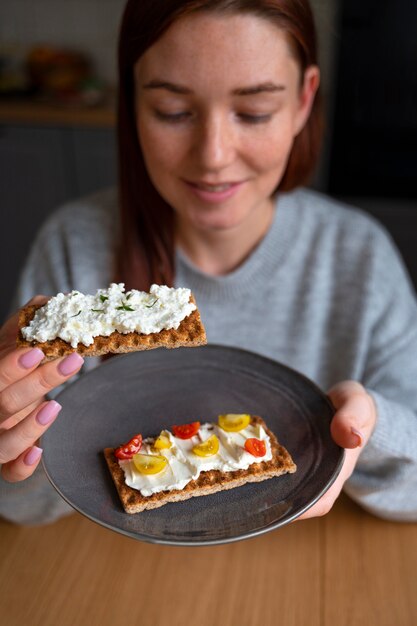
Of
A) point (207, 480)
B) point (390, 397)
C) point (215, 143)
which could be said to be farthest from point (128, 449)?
point (390, 397)

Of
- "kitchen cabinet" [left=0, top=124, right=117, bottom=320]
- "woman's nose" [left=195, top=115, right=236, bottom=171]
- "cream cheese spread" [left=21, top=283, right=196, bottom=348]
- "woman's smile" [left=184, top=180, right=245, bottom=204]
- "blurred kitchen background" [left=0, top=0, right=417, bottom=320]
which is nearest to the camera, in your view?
"cream cheese spread" [left=21, top=283, right=196, bottom=348]

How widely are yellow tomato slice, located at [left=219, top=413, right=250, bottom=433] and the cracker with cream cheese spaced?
17cm

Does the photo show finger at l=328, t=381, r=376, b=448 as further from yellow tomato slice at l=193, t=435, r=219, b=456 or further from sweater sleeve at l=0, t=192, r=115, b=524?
sweater sleeve at l=0, t=192, r=115, b=524

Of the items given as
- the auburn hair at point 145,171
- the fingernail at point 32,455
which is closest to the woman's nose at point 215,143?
the auburn hair at point 145,171

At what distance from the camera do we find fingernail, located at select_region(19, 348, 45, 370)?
1022 millimetres

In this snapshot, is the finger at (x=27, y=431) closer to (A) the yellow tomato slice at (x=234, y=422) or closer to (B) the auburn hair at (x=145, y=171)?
(A) the yellow tomato slice at (x=234, y=422)

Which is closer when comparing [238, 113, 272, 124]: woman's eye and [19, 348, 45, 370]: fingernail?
[19, 348, 45, 370]: fingernail

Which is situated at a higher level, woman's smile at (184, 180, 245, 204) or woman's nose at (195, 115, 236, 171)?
woman's nose at (195, 115, 236, 171)

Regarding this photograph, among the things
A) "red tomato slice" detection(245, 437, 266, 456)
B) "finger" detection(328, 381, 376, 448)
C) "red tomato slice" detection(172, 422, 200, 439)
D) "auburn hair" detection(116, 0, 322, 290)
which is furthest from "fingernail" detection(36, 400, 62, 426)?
"auburn hair" detection(116, 0, 322, 290)

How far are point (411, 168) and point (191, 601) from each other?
2.93 m

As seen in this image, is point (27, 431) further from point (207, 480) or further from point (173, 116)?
point (173, 116)

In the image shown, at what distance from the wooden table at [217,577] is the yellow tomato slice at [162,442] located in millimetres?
237

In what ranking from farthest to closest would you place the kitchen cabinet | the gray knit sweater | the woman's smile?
1. the kitchen cabinet
2. the gray knit sweater
3. the woman's smile

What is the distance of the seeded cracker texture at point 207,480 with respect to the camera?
104cm
